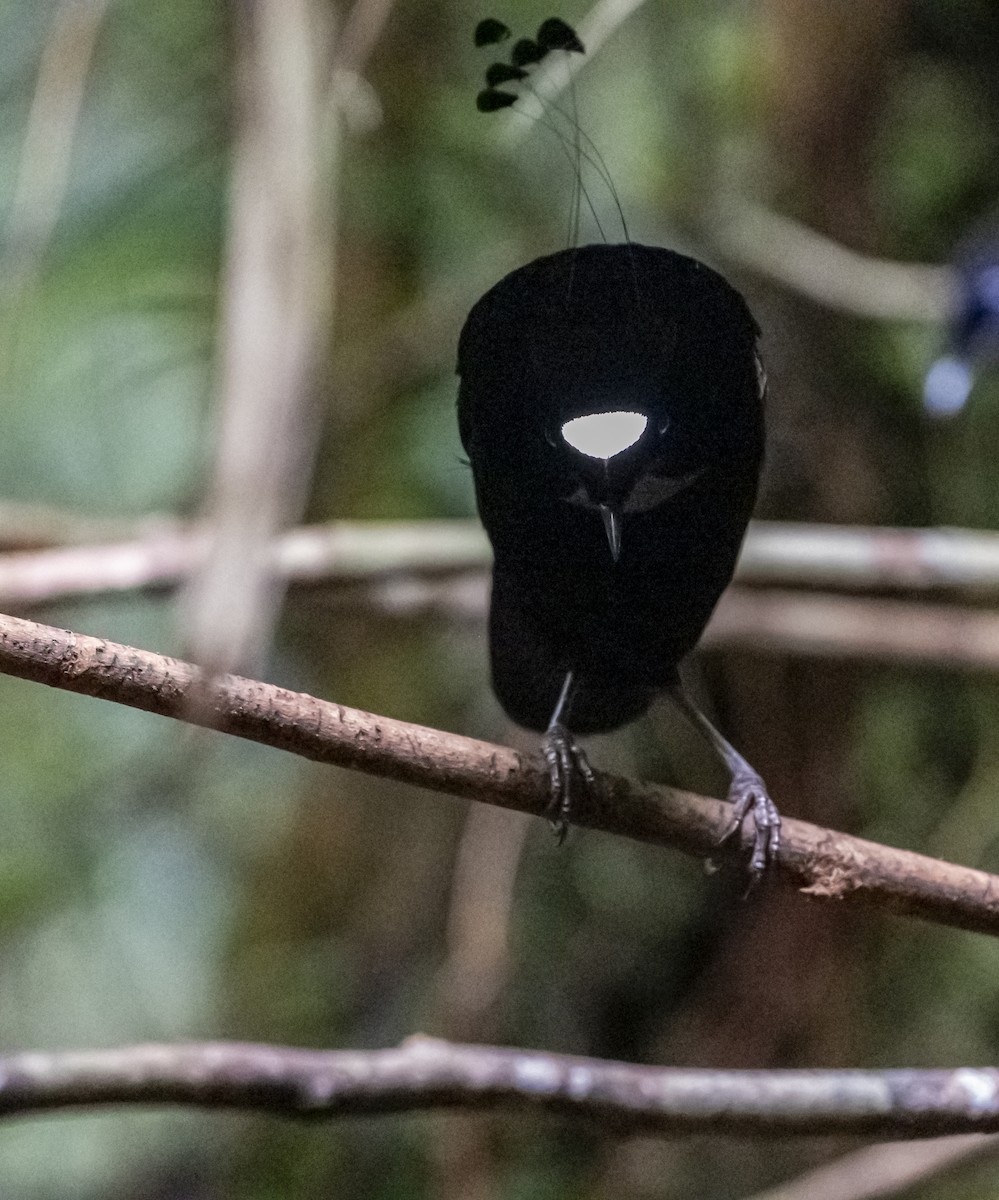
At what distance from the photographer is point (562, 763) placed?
108 cm

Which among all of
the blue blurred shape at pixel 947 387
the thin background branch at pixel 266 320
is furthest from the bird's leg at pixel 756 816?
the blue blurred shape at pixel 947 387

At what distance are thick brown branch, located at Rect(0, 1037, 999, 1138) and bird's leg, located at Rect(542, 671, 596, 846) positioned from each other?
0.91 feet

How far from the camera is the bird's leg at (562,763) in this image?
1.01 metres

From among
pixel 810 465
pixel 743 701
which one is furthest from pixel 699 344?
pixel 810 465

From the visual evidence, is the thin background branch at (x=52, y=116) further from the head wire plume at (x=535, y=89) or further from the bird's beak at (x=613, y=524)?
the bird's beak at (x=613, y=524)

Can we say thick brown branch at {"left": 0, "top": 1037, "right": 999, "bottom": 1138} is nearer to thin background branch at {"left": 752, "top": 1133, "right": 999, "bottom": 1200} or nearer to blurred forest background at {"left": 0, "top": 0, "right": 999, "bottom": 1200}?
blurred forest background at {"left": 0, "top": 0, "right": 999, "bottom": 1200}

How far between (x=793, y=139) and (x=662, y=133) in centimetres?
44

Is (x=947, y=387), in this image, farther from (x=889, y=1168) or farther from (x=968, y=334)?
(x=889, y=1168)

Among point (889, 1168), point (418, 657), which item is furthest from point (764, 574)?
point (889, 1168)

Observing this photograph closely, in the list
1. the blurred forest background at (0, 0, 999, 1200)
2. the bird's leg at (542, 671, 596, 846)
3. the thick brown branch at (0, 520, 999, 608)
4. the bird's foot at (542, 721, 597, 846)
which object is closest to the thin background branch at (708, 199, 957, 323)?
the blurred forest background at (0, 0, 999, 1200)

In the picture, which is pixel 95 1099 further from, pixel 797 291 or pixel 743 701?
pixel 797 291

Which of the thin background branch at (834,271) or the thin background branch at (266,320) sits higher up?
the thin background branch at (834,271)

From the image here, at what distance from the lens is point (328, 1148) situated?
2.58 m

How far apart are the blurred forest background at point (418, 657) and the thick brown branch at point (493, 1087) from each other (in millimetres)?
446
